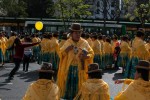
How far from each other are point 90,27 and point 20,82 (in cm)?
3470

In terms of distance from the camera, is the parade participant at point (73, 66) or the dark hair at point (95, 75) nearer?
the dark hair at point (95, 75)

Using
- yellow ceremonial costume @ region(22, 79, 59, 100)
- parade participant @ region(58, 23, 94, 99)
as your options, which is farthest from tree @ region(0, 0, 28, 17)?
yellow ceremonial costume @ region(22, 79, 59, 100)

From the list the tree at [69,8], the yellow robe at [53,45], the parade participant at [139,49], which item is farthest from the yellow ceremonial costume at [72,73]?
the tree at [69,8]

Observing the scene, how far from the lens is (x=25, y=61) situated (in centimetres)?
1883

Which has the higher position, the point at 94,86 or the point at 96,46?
the point at 94,86

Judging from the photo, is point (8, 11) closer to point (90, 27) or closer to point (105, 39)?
point (90, 27)

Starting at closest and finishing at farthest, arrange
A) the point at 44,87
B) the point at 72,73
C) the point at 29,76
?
the point at 44,87, the point at 72,73, the point at 29,76

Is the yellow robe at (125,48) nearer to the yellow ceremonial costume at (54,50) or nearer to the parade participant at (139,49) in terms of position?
the yellow ceremonial costume at (54,50)

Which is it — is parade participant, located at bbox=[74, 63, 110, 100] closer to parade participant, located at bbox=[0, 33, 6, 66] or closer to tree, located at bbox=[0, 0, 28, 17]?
parade participant, located at bbox=[0, 33, 6, 66]

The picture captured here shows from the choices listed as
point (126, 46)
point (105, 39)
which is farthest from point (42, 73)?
point (105, 39)

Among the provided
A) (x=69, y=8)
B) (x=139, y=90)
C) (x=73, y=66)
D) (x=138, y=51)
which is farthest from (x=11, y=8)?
(x=139, y=90)

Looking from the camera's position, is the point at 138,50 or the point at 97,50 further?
the point at 97,50

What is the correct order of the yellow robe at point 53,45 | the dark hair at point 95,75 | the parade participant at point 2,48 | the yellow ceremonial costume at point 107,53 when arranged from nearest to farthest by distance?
the dark hair at point 95,75 < the yellow robe at point 53,45 < the yellow ceremonial costume at point 107,53 < the parade participant at point 2,48

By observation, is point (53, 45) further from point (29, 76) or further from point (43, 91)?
point (43, 91)
